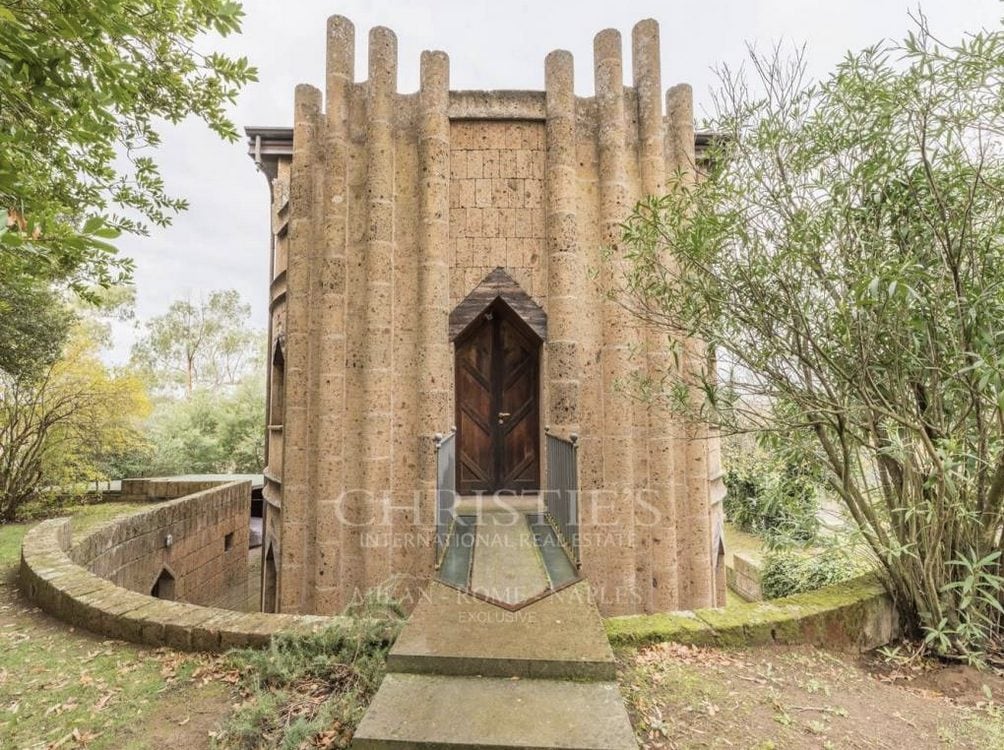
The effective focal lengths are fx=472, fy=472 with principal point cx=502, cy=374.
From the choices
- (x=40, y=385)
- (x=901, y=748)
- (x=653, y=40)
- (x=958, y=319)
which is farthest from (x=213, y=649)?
(x=40, y=385)

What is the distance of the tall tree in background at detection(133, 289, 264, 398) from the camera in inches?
1124

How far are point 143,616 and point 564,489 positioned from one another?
4.05m

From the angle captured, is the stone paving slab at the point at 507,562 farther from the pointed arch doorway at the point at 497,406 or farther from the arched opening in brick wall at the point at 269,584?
the arched opening in brick wall at the point at 269,584

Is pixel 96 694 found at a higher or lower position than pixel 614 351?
lower

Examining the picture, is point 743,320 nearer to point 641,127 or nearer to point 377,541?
point 641,127

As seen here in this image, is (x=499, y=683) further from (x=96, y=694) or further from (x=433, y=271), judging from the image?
(x=433, y=271)

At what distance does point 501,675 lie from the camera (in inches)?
115

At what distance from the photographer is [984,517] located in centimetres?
349

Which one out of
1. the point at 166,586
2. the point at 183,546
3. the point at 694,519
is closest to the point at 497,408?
the point at 694,519

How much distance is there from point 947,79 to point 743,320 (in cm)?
188

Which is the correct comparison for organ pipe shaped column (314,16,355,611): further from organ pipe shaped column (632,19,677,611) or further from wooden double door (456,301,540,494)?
organ pipe shaped column (632,19,677,611)

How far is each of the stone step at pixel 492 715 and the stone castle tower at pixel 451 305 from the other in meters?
3.44

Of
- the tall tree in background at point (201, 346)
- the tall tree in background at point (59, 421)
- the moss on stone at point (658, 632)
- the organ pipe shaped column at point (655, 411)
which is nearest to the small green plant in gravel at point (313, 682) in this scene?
the moss on stone at point (658, 632)

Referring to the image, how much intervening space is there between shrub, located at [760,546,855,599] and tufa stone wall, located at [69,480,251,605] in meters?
9.80
